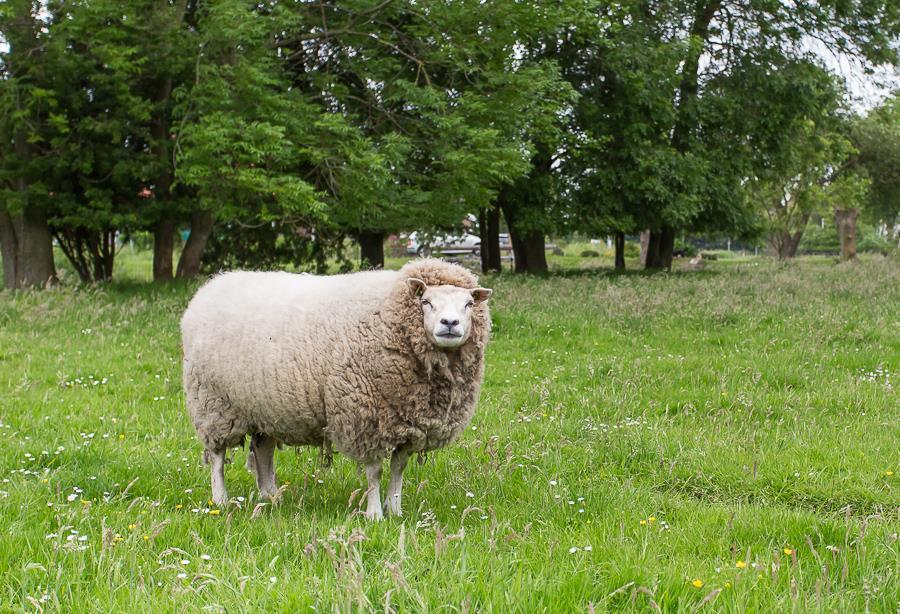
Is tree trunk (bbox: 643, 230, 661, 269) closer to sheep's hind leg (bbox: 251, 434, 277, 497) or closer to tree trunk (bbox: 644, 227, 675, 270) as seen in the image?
tree trunk (bbox: 644, 227, 675, 270)

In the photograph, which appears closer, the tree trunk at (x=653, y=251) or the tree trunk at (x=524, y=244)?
the tree trunk at (x=524, y=244)

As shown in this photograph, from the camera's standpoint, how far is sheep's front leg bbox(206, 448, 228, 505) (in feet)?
16.6

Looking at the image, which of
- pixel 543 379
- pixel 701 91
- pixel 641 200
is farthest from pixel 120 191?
pixel 701 91

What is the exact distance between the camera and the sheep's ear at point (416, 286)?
4.74 m

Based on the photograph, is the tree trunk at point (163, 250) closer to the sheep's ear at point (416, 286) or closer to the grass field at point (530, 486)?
the grass field at point (530, 486)

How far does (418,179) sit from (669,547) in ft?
37.8

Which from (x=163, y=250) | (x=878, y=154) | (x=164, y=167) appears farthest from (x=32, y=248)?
(x=878, y=154)

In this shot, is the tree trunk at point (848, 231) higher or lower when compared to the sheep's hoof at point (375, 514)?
higher

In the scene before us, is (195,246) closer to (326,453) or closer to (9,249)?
(9,249)

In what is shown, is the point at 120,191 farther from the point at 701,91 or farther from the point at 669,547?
the point at 701,91

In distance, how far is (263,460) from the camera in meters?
5.29

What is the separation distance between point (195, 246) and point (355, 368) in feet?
43.0

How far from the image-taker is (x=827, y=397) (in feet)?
23.6

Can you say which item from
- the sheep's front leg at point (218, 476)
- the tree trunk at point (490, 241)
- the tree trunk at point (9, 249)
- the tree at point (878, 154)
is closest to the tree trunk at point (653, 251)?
the tree trunk at point (490, 241)
